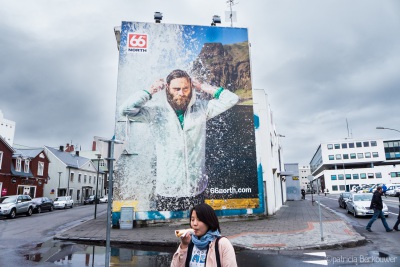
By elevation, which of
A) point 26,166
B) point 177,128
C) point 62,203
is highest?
point 177,128

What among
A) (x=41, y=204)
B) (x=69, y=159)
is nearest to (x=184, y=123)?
(x=41, y=204)

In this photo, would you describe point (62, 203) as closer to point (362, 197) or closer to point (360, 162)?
point (362, 197)

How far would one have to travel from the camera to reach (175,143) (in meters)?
16.0

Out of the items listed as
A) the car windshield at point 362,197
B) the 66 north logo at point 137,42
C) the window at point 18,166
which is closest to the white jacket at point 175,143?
the 66 north logo at point 137,42

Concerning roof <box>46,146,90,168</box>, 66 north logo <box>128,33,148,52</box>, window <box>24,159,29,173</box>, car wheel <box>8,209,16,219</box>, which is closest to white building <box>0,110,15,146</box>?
roof <box>46,146,90,168</box>

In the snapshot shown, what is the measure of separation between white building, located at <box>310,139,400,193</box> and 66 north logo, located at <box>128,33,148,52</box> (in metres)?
78.4

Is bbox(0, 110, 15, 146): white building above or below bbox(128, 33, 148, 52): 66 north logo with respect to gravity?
above

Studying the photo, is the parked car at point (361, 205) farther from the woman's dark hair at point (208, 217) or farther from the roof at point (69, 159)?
the roof at point (69, 159)

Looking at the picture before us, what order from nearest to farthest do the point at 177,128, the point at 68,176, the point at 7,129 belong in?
the point at 177,128 → the point at 68,176 → the point at 7,129

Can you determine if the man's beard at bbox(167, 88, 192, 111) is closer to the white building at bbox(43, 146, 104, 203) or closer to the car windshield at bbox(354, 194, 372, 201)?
the car windshield at bbox(354, 194, 372, 201)

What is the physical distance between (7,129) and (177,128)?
75.5 metres

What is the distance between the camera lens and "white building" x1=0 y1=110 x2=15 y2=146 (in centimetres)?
7044

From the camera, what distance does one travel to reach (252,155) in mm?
17000

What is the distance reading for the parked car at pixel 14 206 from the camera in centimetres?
2155
